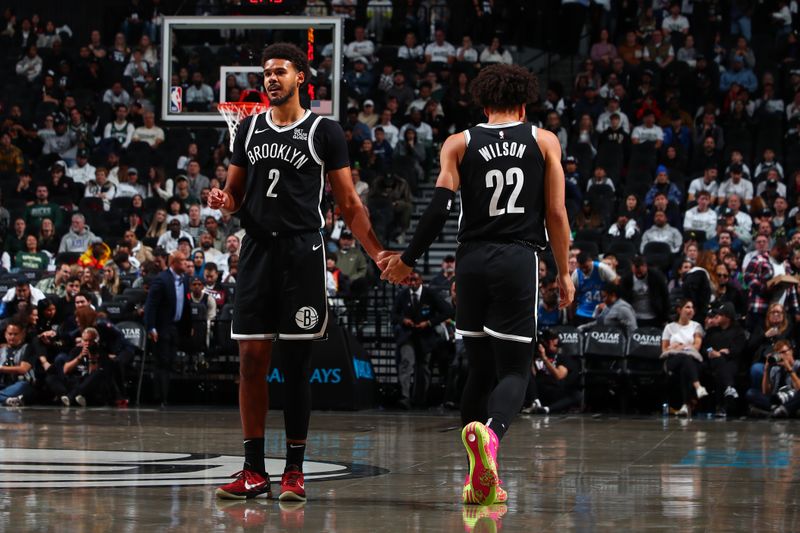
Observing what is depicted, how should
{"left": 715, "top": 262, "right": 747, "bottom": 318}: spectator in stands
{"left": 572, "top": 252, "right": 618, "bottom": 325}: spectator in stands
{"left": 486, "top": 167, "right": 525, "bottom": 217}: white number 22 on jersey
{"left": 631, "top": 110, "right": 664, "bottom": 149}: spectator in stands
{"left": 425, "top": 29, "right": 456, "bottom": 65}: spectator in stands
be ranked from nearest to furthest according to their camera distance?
1. {"left": 486, "top": 167, "right": 525, "bottom": 217}: white number 22 on jersey
2. {"left": 715, "top": 262, "right": 747, "bottom": 318}: spectator in stands
3. {"left": 572, "top": 252, "right": 618, "bottom": 325}: spectator in stands
4. {"left": 631, "top": 110, "right": 664, "bottom": 149}: spectator in stands
5. {"left": 425, "top": 29, "right": 456, "bottom": 65}: spectator in stands

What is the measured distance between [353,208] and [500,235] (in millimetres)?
784

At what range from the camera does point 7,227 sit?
21812mm

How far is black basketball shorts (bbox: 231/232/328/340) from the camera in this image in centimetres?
675

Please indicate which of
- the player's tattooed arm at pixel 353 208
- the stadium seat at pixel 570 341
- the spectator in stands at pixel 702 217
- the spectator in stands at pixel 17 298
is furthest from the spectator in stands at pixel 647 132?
the player's tattooed arm at pixel 353 208

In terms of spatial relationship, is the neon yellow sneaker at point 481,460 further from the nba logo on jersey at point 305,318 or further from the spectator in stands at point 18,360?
the spectator in stands at point 18,360

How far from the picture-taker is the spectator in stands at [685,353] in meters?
15.8

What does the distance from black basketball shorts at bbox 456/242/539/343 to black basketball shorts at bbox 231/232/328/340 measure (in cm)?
72

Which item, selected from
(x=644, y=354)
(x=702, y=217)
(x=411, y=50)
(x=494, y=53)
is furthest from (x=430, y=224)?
(x=411, y=50)

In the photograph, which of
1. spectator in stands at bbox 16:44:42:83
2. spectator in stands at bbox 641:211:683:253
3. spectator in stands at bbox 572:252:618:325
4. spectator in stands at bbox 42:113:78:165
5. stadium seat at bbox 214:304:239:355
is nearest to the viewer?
stadium seat at bbox 214:304:239:355

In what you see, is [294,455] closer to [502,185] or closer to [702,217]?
[502,185]

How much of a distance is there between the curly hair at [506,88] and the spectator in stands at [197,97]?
10.9 metres

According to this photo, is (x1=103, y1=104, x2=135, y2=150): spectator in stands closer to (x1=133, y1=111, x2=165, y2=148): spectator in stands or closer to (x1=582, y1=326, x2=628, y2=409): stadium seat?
(x1=133, y1=111, x2=165, y2=148): spectator in stands

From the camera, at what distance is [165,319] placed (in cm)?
1720

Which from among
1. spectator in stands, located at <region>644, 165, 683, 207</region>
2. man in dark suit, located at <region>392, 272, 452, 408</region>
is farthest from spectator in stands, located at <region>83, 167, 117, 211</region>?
spectator in stands, located at <region>644, 165, 683, 207</region>
